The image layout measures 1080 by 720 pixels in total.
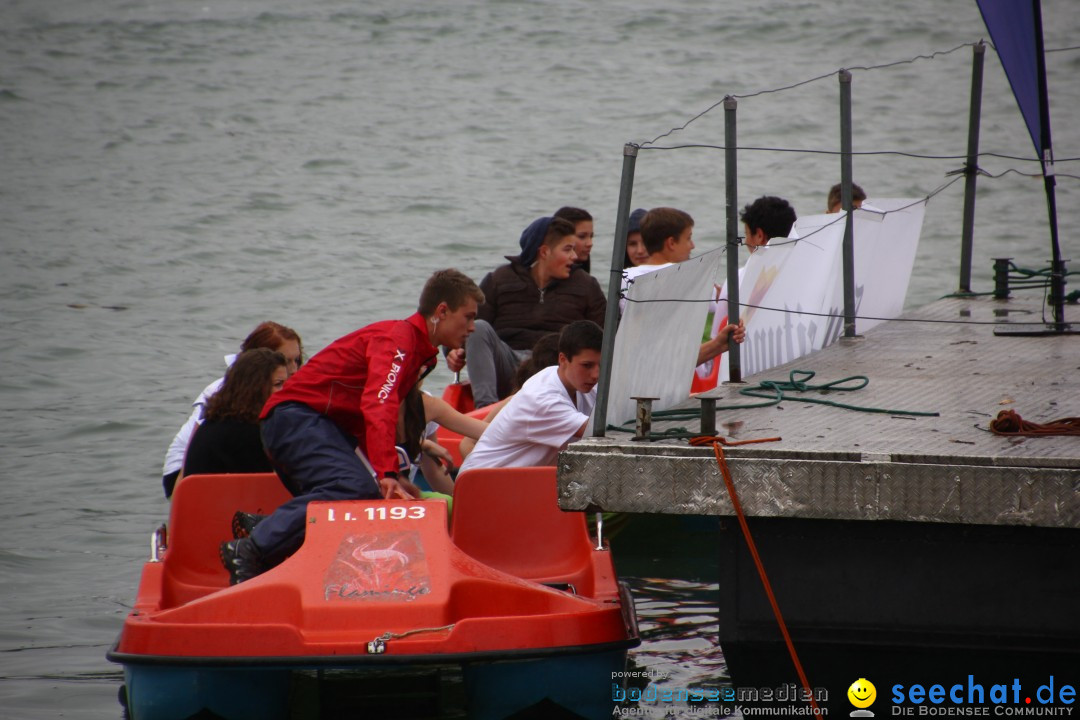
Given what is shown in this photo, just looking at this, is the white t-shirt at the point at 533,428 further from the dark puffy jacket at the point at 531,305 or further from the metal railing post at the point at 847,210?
the dark puffy jacket at the point at 531,305

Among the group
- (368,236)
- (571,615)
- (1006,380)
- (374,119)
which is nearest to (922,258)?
(368,236)

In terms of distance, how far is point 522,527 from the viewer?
554 centimetres

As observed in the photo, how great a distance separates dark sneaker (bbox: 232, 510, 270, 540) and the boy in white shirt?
87 cm

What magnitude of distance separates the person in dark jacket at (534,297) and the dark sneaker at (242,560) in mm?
3138

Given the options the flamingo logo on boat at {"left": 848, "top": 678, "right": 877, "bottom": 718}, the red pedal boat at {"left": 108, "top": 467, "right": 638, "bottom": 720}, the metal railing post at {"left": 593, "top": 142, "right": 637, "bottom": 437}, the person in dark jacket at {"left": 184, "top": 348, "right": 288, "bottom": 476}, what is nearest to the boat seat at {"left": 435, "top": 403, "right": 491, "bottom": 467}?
the person in dark jacket at {"left": 184, "top": 348, "right": 288, "bottom": 476}

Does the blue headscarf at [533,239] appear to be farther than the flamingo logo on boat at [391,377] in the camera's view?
Yes

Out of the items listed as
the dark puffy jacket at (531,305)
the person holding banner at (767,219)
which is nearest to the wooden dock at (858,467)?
the person holding banner at (767,219)

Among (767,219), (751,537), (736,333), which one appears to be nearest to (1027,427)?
(751,537)

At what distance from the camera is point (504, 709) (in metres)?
4.40

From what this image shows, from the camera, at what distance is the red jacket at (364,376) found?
16.9ft

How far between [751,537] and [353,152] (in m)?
17.7

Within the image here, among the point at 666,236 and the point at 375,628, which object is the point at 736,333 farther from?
the point at 666,236

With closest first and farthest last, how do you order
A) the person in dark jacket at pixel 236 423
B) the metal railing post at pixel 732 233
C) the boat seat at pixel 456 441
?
the metal railing post at pixel 732 233
the person in dark jacket at pixel 236 423
the boat seat at pixel 456 441

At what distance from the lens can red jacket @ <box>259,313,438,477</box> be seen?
16.9 ft
